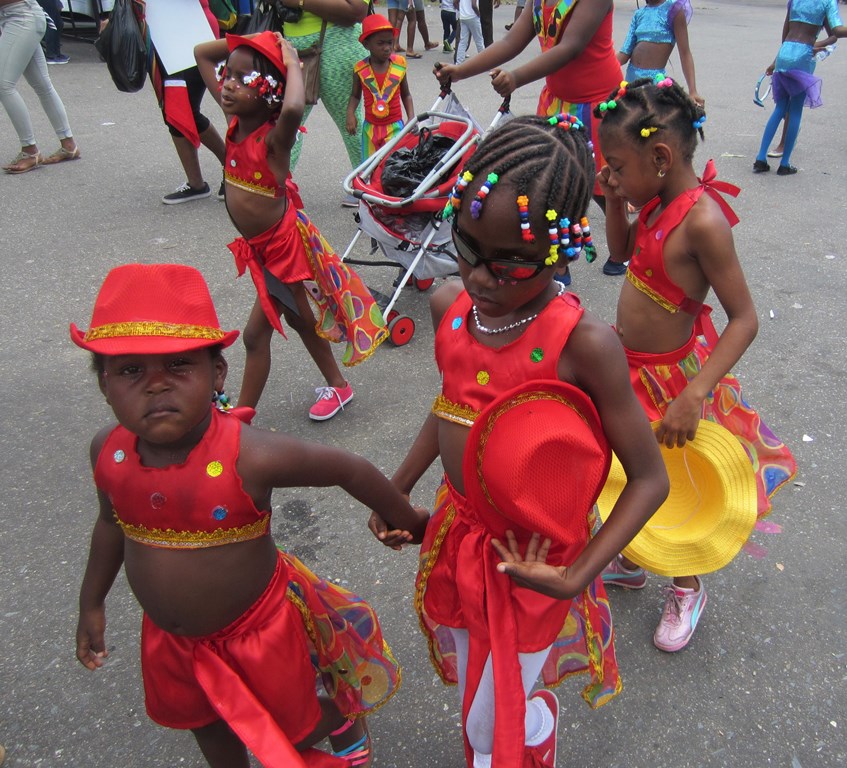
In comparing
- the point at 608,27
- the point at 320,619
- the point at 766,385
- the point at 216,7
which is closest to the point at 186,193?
the point at 216,7

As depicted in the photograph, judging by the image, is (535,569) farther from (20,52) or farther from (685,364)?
(20,52)

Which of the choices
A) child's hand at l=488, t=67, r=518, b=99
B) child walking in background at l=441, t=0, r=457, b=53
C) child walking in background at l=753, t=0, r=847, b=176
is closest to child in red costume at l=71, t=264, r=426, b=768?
Answer: child's hand at l=488, t=67, r=518, b=99

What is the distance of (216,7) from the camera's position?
20.1 ft

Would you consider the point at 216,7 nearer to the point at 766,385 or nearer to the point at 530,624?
the point at 766,385

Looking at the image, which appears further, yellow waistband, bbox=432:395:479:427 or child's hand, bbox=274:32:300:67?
child's hand, bbox=274:32:300:67

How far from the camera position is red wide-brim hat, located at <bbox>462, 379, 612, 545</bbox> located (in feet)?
4.66

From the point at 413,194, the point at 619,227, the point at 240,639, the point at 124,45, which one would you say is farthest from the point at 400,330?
the point at 124,45

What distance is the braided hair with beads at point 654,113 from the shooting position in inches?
87.2

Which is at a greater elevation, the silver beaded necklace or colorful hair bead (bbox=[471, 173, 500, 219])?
colorful hair bead (bbox=[471, 173, 500, 219])

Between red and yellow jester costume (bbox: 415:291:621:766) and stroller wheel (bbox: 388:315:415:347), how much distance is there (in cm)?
252

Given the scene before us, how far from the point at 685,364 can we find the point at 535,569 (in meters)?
1.21

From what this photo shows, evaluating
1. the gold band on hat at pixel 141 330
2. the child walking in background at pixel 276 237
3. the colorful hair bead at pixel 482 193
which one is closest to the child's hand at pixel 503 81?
the child walking in background at pixel 276 237

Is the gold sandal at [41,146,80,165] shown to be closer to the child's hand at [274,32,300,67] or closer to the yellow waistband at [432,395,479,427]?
the child's hand at [274,32,300,67]

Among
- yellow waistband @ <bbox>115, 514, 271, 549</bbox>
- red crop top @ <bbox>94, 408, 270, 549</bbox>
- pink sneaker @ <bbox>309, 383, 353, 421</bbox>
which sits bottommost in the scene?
pink sneaker @ <bbox>309, 383, 353, 421</bbox>
